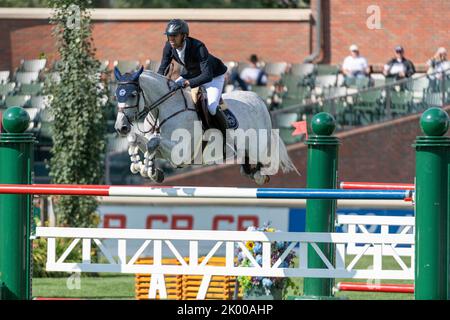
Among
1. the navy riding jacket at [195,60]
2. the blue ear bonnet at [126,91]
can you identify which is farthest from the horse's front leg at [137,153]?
the navy riding jacket at [195,60]

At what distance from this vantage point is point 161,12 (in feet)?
79.4

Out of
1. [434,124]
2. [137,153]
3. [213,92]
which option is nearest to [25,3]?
[213,92]

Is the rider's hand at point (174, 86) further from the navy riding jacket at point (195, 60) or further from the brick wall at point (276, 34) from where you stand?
the brick wall at point (276, 34)

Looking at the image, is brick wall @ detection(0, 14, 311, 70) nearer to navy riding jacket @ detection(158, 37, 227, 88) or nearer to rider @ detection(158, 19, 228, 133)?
rider @ detection(158, 19, 228, 133)

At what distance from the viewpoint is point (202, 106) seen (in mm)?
9570

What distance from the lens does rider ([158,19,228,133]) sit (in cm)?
909

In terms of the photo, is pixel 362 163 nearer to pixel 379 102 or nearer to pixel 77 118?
pixel 379 102

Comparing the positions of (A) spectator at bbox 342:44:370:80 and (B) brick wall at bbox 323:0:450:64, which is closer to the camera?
(A) spectator at bbox 342:44:370:80

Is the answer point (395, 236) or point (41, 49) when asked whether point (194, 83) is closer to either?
point (395, 236)

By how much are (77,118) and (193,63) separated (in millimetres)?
6340

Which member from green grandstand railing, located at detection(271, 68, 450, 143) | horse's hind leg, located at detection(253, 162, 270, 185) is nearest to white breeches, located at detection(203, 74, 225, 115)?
horse's hind leg, located at detection(253, 162, 270, 185)

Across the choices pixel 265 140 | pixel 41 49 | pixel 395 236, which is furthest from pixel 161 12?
pixel 395 236

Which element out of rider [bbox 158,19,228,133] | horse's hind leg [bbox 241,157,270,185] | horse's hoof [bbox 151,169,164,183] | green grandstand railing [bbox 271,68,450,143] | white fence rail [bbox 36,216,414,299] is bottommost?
white fence rail [bbox 36,216,414,299]

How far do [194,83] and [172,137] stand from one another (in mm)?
474
